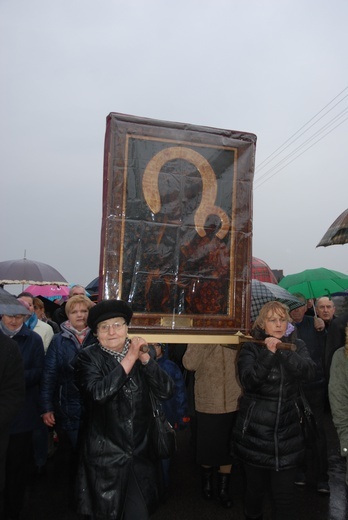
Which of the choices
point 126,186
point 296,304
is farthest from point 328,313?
point 126,186

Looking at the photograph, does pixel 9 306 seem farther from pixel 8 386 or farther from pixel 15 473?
pixel 15 473

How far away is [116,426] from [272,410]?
3.82 ft

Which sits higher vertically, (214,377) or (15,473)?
(214,377)

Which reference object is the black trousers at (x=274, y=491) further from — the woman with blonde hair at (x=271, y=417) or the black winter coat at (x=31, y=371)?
the black winter coat at (x=31, y=371)

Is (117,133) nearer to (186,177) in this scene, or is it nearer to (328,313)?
(186,177)

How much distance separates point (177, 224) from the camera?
338 cm

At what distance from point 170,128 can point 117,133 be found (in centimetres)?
40

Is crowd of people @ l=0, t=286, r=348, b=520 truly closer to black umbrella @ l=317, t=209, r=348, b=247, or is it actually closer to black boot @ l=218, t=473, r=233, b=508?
black boot @ l=218, t=473, r=233, b=508

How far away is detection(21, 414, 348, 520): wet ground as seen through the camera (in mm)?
3814

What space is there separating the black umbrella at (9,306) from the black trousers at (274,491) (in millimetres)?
2000

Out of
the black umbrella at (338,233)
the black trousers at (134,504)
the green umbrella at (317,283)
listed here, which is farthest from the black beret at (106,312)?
the green umbrella at (317,283)

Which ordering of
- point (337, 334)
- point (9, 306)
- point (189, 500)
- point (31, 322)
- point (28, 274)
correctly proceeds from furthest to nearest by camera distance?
1. point (28, 274)
2. point (31, 322)
3. point (189, 500)
4. point (337, 334)
5. point (9, 306)

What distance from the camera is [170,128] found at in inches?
133

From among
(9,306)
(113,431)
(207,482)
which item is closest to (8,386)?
(9,306)
